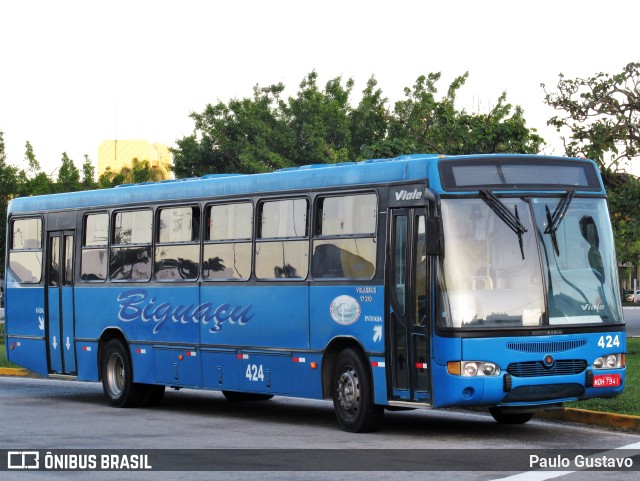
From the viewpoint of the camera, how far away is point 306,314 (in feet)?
52.4

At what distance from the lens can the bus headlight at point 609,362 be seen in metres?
14.3

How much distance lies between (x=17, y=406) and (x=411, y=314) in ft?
23.9

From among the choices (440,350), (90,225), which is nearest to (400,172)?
(440,350)

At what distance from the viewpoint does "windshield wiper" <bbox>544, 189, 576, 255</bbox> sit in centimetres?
1427

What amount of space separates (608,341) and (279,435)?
3.78m

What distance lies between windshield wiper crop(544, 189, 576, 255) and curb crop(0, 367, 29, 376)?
49.4 ft

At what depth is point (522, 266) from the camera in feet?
45.9

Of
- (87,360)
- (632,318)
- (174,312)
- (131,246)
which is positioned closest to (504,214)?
(174,312)

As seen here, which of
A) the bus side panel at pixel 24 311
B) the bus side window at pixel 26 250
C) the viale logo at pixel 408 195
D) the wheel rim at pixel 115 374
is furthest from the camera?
the bus side window at pixel 26 250

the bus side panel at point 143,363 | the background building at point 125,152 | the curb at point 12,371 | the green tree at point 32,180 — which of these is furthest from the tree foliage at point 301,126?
the background building at point 125,152

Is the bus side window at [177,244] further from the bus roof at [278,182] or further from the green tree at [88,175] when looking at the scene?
the green tree at [88,175]

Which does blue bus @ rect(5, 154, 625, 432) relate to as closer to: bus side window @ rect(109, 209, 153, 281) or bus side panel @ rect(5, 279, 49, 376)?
bus side window @ rect(109, 209, 153, 281)

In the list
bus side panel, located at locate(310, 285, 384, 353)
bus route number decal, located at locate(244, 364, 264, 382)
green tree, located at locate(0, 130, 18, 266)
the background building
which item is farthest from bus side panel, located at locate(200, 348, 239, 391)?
the background building

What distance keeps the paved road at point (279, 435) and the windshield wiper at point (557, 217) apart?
6.99 feet
